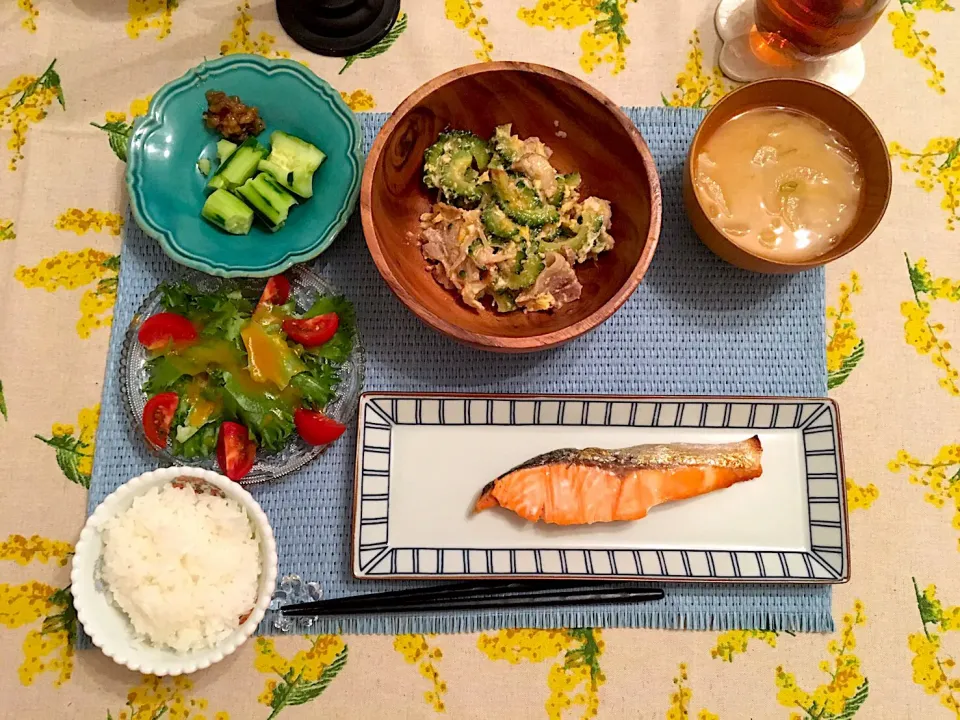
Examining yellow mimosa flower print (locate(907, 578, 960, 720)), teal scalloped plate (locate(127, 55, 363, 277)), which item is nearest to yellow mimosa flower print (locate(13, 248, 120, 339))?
teal scalloped plate (locate(127, 55, 363, 277))

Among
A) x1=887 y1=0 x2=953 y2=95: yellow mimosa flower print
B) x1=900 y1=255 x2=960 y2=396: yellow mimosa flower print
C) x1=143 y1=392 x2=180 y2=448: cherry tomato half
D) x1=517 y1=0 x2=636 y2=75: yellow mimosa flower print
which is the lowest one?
x1=143 y1=392 x2=180 y2=448: cherry tomato half

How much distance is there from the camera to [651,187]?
4.66 ft

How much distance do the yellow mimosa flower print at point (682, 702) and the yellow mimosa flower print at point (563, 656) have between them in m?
0.16

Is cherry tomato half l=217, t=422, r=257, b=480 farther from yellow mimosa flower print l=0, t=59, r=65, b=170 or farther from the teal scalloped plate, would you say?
yellow mimosa flower print l=0, t=59, r=65, b=170

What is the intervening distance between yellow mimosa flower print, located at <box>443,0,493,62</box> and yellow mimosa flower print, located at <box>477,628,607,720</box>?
1367mm

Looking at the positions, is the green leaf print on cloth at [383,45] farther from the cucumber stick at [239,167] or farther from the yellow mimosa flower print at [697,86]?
the yellow mimosa flower print at [697,86]

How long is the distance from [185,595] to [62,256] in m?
0.87

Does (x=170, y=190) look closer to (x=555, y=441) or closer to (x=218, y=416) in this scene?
(x=218, y=416)

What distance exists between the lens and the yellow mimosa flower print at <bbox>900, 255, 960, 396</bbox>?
65.6 inches

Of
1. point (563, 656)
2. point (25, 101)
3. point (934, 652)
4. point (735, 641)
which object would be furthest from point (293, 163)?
point (934, 652)

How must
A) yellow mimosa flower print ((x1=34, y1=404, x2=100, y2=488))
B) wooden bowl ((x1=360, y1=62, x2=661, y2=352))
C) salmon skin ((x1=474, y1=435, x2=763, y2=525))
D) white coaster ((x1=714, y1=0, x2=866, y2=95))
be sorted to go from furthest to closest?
white coaster ((x1=714, y1=0, x2=866, y2=95)), yellow mimosa flower print ((x1=34, y1=404, x2=100, y2=488)), salmon skin ((x1=474, y1=435, x2=763, y2=525)), wooden bowl ((x1=360, y1=62, x2=661, y2=352))

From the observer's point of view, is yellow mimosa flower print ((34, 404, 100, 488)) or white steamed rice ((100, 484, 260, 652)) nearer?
white steamed rice ((100, 484, 260, 652))

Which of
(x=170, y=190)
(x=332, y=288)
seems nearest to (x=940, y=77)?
(x=332, y=288)

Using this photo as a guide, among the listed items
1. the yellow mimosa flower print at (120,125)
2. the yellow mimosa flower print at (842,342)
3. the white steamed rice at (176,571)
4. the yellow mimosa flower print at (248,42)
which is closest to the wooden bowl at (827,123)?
the yellow mimosa flower print at (842,342)
